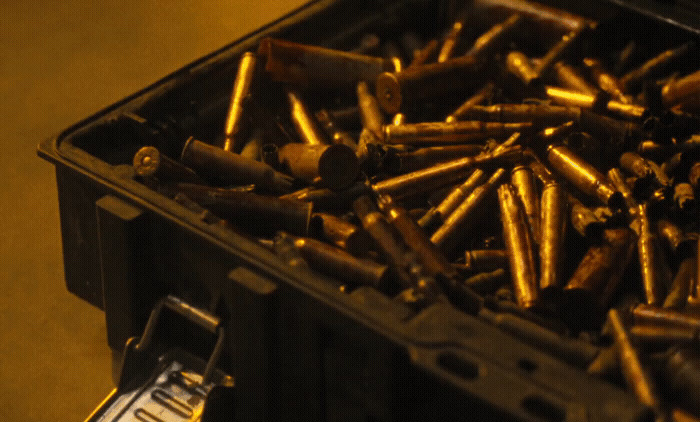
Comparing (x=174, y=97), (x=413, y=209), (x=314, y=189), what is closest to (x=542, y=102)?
(x=413, y=209)

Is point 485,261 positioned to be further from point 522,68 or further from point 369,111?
point 522,68

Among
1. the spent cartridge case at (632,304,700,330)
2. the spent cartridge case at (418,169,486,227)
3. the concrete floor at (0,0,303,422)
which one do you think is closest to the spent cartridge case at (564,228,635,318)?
the spent cartridge case at (632,304,700,330)

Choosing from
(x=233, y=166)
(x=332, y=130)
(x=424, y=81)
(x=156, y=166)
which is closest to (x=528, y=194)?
(x=424, y=81)

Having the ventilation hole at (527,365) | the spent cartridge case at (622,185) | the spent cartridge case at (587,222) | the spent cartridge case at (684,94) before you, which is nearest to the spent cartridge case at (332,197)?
A: the spent cartridge case at (587,222)

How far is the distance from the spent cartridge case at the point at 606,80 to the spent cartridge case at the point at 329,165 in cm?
130

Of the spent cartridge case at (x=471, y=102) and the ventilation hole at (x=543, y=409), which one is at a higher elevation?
the ventilation hole at (x=543, y=409)

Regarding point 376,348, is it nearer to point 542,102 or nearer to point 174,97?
point 174,97

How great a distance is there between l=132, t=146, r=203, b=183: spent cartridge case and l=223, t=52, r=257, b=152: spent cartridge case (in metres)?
0.44

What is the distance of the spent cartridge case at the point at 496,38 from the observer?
425 cm

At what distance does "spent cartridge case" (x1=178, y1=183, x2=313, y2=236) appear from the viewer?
3.09 m

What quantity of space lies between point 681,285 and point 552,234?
44 cm

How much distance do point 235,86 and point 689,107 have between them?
1.81 m

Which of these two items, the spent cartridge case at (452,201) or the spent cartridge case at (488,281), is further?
the spent cartridge case at (452,201)

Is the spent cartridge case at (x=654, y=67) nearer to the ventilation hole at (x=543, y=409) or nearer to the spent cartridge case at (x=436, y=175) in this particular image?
the spent cartridge case at (x=436, y=175)
